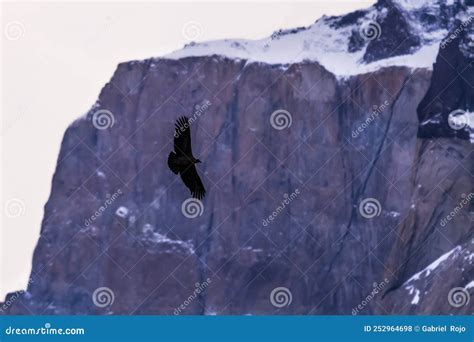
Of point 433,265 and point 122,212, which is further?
point 122,212

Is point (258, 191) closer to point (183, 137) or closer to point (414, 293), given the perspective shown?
point (414, 293)


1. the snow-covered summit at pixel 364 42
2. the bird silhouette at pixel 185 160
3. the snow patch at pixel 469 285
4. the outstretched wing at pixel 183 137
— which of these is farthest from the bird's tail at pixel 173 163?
the snow patch at pixel 469 285

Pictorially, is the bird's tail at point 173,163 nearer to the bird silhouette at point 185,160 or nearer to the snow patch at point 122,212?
the bird silhouette at point 185,160

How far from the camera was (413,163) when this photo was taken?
82375 mm

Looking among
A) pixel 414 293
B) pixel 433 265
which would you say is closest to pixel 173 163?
pixel 414 293

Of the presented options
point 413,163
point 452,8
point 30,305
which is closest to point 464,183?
point 413,163

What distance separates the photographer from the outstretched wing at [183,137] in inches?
1651

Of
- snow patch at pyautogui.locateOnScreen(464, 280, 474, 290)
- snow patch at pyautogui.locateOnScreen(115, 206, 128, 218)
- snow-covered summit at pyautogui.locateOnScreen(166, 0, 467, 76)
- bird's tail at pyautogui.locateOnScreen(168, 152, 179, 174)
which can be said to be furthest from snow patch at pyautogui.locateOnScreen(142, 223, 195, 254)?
bird's tail at pyautogui.locateOnScreen(168, 152, 179, 174)

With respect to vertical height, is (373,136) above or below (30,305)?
above

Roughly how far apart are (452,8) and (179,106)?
52.2 feet

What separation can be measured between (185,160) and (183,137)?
2.02 metres

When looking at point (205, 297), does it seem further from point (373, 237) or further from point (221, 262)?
point (373, 237)

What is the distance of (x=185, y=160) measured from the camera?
44.8 metres

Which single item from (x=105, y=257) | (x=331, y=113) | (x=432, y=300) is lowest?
(x=432, y=300)
